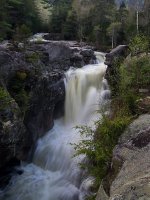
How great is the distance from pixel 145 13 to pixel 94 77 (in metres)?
25.3

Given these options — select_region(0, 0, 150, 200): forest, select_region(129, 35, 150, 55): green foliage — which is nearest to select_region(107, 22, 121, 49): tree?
select_region(0, 0, 150, 200): forest

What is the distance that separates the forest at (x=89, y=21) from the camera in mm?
46094

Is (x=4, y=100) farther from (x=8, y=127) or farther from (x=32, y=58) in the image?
(x=32, y=58)

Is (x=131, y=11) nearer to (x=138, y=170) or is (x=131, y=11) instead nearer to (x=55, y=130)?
(x=55, y=130)

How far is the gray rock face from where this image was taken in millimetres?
8703

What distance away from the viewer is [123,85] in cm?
1681

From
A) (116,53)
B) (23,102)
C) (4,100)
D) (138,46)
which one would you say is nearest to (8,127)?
(4,100)

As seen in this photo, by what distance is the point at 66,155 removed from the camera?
18.5 meters

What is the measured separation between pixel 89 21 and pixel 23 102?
4026cm

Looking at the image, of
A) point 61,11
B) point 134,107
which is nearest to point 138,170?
point 134,107

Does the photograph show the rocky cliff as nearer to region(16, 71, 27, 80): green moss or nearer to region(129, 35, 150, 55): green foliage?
region(16, 71, 27, 80): green moss

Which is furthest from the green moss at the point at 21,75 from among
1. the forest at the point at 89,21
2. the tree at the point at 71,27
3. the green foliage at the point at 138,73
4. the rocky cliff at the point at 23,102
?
the tree at the point at 71,27

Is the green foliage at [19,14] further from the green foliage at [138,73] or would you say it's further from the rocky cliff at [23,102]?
the green foliage at [138,73]

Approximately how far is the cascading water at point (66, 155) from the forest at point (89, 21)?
19.8 m
